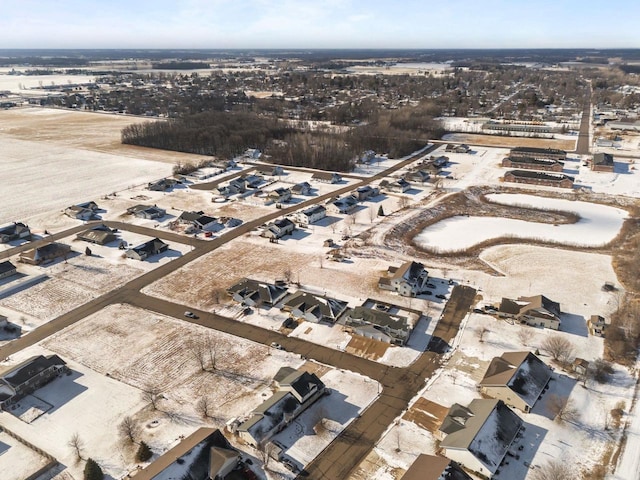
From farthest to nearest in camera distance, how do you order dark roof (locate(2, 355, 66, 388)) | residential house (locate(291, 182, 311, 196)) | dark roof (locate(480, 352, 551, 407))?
1. residential house (locate(291, 182, 311, 196))
2. dark roof (locate(2, 355, 66, 388))
3. dark roof (locate(480, 352, 551, 407))

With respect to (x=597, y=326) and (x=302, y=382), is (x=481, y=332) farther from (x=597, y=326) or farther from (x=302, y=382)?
(x=302, y=382)

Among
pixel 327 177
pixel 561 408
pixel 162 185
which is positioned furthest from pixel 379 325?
pixel 162 185

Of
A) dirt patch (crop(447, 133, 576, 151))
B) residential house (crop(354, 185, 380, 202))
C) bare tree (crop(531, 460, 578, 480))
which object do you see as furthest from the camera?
dirt patch (crop(447, 133, 576, 151))

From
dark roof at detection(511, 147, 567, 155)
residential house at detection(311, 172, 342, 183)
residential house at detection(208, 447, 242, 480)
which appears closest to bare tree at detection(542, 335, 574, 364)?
residential house at detection(208, 447, 242, 480)

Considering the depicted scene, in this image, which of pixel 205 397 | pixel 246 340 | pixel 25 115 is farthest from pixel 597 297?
pixel 25 115

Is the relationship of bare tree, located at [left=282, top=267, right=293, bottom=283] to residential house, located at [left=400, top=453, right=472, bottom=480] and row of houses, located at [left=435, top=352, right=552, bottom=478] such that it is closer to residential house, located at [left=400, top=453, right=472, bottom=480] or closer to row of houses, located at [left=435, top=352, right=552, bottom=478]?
row of houses, located at [left=435, top=352, right=552, bottom=478]

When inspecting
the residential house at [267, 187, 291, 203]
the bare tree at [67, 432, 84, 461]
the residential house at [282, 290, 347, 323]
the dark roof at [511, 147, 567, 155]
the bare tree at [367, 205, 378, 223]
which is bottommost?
the bare tree at [67, 432, 84, 461]
